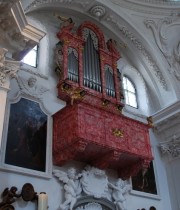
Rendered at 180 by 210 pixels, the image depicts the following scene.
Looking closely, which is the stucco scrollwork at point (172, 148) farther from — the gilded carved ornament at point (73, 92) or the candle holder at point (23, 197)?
the candle holder at point (23, 197)

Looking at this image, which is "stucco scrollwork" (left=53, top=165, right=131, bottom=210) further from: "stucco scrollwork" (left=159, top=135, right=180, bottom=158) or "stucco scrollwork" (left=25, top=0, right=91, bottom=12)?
"stucco scrollwork" (left=25, top=0, right=91, bottom=12)

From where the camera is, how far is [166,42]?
40.1 feet

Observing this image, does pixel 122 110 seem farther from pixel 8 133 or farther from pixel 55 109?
pixel 8 133

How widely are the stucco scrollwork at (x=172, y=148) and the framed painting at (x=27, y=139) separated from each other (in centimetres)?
424

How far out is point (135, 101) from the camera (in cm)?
1179

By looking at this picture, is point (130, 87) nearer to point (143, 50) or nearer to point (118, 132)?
point (143, 50)

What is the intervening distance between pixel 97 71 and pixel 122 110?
4.97 ft

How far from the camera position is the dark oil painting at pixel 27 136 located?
7.49m

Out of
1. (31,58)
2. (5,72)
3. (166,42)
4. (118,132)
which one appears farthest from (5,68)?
(166,42)

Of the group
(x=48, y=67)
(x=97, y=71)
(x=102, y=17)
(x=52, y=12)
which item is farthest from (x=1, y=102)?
(x=102, y=17)

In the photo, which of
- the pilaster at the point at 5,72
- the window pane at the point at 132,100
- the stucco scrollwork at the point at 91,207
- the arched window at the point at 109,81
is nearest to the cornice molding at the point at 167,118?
the window pane at the point at 132,100

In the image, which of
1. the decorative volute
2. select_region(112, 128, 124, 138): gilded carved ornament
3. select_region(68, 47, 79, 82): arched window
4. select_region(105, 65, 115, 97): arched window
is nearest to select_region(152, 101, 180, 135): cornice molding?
the decorative volute

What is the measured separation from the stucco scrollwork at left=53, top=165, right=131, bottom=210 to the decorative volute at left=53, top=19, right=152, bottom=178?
10.9 inches

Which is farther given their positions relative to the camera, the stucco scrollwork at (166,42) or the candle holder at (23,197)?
the stucco scrollwork at (166,42)
